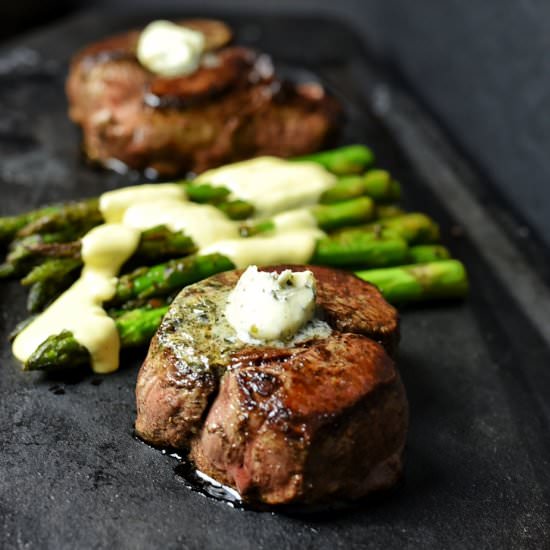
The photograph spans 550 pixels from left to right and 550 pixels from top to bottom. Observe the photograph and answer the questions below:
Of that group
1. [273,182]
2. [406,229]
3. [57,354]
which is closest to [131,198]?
[273,182]

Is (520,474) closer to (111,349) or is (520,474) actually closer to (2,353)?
(111,349)

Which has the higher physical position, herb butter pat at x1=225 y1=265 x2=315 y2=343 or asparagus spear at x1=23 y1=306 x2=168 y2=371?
herb butter pat at x1=225 y1=265 x2=315 y2=343

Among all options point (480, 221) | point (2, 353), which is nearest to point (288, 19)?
point (480, 221)

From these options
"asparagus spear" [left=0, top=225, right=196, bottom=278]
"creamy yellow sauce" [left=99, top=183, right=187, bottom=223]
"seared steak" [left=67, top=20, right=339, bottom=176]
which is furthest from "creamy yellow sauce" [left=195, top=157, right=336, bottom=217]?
"asparagus spear" [left=0, top=225, right=196, bottom=278]

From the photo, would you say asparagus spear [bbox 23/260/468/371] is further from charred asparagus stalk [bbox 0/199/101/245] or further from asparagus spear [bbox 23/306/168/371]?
charred asparagus stalk [bbox 0/199/101/245]

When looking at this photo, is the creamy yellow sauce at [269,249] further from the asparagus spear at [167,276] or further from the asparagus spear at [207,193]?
the asparagus spear at [207,193]

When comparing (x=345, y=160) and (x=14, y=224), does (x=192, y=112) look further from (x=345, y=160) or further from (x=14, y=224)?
(x=14, y=224)
